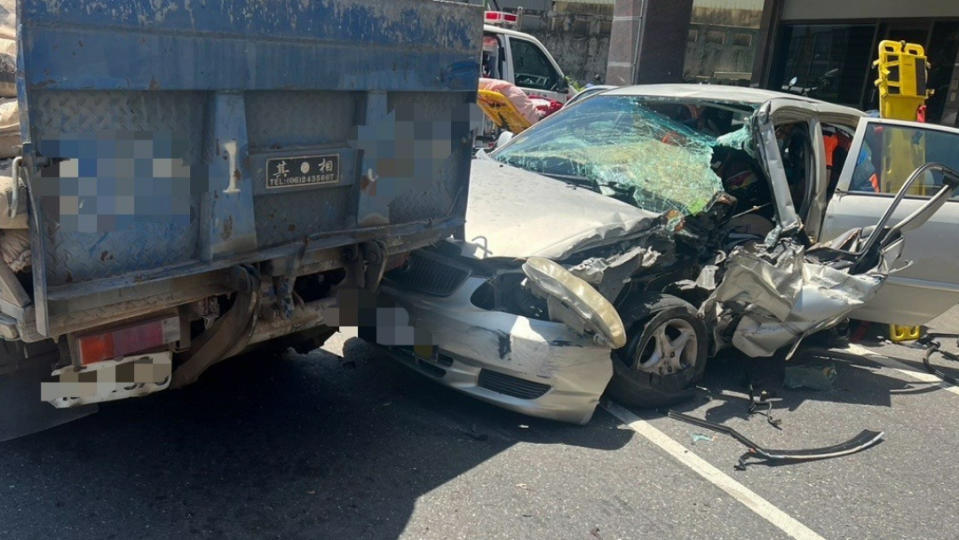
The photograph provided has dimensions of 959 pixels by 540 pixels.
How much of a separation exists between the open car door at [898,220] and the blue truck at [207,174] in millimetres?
2953

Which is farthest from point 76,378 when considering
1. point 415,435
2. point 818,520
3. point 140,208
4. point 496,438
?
point 818,520

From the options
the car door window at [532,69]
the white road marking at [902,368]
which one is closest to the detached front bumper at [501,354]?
the white road marking at [902,368]

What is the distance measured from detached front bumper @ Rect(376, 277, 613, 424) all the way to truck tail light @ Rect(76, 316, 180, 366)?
121 cm

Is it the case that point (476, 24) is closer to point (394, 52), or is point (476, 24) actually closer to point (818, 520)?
point (394, 52)

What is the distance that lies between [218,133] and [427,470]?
1821 millimetres

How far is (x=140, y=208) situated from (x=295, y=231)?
71cm

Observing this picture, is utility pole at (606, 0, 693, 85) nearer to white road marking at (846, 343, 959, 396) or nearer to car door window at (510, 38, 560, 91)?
car door window at (510, 38, 560, 91)

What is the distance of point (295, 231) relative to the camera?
10.9 feet

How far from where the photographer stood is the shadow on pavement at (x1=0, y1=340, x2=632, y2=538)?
319 centimetres

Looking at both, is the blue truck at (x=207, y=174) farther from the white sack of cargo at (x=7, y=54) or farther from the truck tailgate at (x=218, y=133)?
the white sack of cargo at (x=7, y=54)

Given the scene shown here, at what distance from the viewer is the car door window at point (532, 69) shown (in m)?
11.6

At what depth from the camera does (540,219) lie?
4.44 m

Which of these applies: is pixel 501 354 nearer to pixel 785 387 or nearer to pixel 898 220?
pixel 785 387

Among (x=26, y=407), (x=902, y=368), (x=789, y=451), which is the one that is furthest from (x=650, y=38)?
(x=26, y=407)
